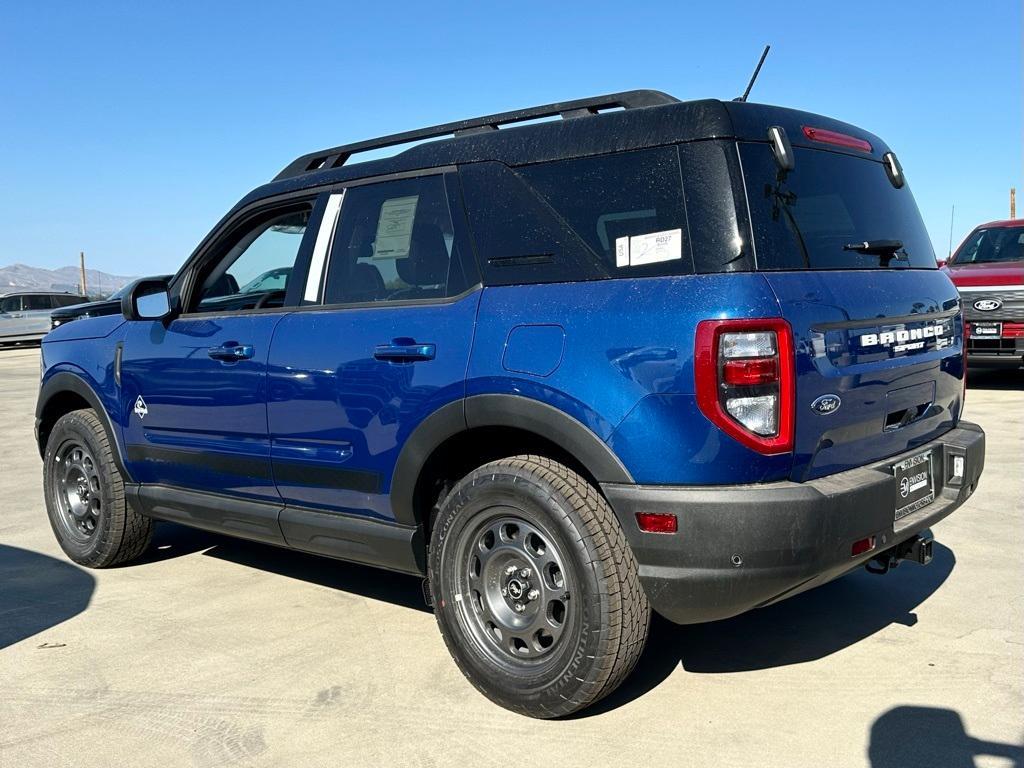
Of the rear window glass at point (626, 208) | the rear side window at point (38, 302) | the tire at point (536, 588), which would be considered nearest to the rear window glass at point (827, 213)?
the rear window glass at point (626, 208)

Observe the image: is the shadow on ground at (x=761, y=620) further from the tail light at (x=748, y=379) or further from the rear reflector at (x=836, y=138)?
the rear reflector at (x=836, y=138)

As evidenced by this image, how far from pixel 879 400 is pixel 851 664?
1.07 meters

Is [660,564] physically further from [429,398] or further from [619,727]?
[429,398]

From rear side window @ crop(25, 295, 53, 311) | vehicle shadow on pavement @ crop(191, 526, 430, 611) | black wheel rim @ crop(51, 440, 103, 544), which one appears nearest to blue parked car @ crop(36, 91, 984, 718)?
vehicle shadow on pavement @ crop(191, 526, 430, 611)

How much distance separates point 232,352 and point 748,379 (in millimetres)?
2357

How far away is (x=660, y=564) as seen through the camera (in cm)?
286

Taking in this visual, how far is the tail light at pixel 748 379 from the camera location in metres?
2.72

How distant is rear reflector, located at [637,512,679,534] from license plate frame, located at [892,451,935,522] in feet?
2.73

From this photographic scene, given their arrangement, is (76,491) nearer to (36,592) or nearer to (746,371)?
(36,592)

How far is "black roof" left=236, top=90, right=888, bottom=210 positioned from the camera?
2973 mm

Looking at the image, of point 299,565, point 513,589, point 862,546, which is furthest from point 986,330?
point 513,589

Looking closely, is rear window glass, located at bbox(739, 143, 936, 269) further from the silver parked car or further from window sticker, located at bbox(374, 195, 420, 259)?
the silver parked car

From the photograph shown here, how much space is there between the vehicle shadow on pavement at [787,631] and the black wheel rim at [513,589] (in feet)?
1.09

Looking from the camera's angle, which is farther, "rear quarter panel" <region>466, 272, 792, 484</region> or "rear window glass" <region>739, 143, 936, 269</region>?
→ "rear window glass" <region>739, 143, 936, 269</region>
